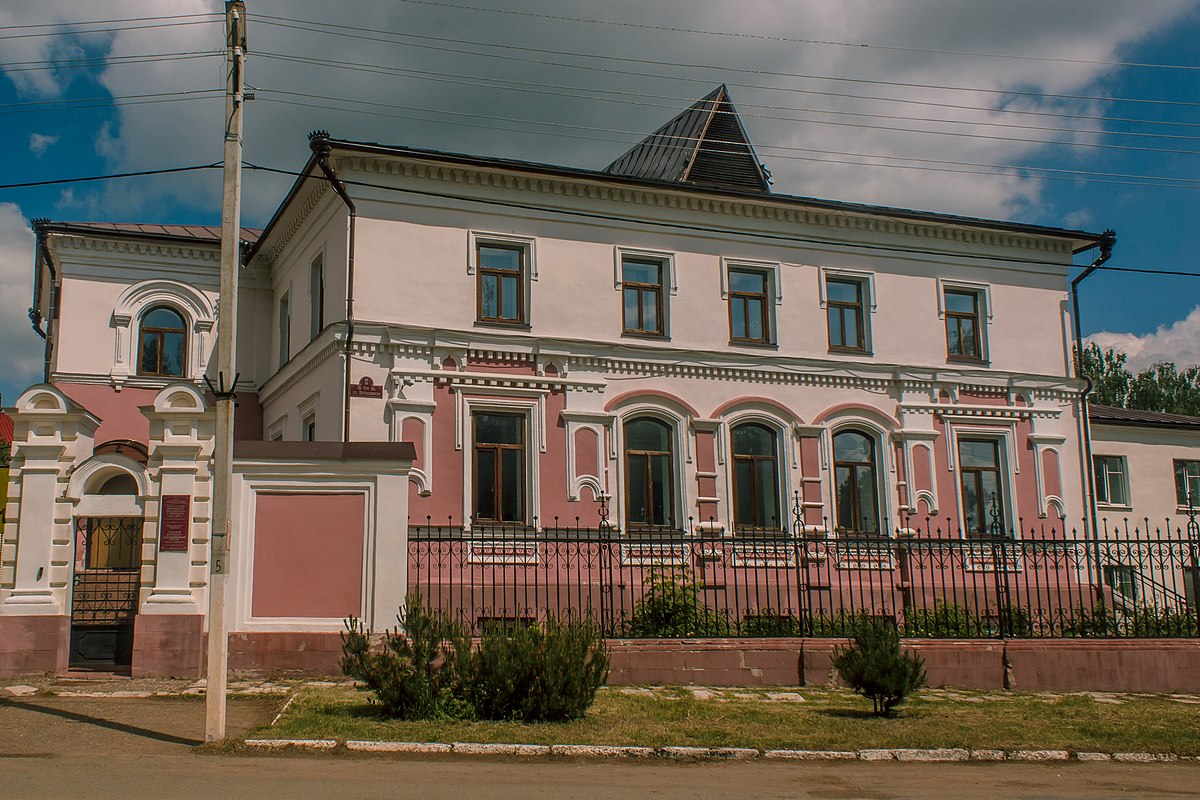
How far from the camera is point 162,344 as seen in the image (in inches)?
961

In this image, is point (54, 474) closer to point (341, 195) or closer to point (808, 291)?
point (341, 195)

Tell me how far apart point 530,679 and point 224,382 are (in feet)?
13.5

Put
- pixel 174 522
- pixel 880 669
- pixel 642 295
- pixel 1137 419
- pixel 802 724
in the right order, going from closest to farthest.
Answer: pixel 802 724 < pixel 880 669 < pixel 174 522 < pixel 642 295 < pixel 1137 419

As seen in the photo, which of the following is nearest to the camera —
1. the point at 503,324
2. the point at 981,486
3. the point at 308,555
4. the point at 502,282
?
the point at 308,555

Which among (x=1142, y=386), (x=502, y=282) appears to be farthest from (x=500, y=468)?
(x=1142, y=386)

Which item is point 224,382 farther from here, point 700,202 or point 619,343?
point 700,202

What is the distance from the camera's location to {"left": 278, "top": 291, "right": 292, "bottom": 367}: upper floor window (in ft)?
76.8

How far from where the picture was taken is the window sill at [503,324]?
2052 cm

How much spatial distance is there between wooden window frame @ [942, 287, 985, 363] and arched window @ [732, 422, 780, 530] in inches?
198

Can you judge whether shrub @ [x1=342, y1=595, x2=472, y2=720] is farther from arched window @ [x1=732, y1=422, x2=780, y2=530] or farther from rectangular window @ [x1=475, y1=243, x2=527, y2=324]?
arched window @ [x1=732, y1=422, x2=780, y2=530]

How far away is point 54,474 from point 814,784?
984cm

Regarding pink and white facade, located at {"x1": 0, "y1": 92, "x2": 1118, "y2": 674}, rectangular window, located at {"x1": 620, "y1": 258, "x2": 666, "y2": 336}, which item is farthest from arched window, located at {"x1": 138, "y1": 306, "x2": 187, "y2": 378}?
rectangular window, located at {"x1": 620, "y1": 258, "x2": 666, "y2": 336}

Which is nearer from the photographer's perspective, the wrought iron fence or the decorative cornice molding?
the wrought iron fence

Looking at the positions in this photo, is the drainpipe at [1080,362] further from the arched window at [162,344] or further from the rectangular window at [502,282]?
the arched window at [162,344]
